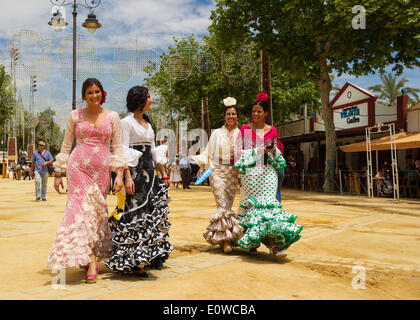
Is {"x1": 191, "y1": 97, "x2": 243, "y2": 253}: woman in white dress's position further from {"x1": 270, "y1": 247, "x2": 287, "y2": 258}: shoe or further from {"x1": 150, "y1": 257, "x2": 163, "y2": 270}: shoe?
{"x1": 150, "y1": 257, "x2": 163, "y2": 270}: shoe

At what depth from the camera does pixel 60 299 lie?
329cm

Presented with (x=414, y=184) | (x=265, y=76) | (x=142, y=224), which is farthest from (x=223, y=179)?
(x=414, y=184)

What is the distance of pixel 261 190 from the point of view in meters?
5.21

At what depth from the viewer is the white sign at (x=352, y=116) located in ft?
80.8

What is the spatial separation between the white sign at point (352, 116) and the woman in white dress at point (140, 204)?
2229 cm

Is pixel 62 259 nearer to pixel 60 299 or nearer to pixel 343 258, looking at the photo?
pixel 60 299

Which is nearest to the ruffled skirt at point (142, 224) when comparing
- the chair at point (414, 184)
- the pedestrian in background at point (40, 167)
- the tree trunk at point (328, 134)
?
the pedestrian in background at point (40, 167)

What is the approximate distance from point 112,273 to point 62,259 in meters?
0.70

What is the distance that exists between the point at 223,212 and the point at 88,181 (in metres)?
1.94

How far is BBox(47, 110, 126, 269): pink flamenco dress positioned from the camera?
3.98m

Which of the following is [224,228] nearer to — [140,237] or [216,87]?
[140,237]

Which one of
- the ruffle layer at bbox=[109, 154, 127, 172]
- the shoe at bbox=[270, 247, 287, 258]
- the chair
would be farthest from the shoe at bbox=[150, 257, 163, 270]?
the chair

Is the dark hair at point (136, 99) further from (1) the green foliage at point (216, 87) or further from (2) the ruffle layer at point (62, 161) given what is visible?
(1) the green foliage at point (216, 87)
